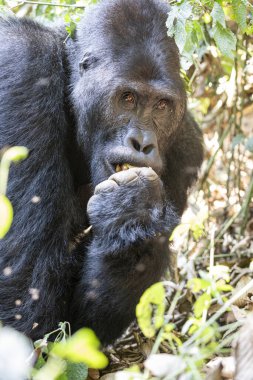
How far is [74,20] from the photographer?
510 cm

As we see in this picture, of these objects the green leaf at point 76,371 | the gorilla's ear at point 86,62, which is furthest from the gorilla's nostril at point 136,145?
the green leaf at point 76,371

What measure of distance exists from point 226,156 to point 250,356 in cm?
503

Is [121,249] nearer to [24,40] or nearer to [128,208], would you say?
[128,208]

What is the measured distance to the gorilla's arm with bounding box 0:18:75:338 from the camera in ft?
14.0

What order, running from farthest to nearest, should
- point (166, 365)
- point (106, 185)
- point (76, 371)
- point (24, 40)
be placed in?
point (24, 40) < point (106, 185) < point (76, 371) < point (166, 365)

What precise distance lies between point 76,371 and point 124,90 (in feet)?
6.68

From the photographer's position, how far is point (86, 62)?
491cm

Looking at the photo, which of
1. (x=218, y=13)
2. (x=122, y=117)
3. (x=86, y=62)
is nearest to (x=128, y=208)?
(x=122, y=117)

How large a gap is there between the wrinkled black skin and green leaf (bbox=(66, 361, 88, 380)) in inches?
27.5

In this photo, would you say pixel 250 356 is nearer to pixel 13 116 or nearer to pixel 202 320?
pixel 202 320

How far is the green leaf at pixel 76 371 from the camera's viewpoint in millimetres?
3465

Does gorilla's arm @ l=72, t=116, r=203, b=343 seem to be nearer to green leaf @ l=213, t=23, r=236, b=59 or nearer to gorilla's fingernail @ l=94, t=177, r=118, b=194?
gorilla's fingernail @ l=94, t=177, r=118, b=194

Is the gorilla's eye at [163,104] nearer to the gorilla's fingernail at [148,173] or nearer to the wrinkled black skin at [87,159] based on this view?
the wrinkled black skin at [87,159]

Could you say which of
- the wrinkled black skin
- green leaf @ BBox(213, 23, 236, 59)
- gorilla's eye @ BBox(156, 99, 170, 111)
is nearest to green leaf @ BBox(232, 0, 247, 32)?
green leaf @ BBox(213, 23, 236, 59)
